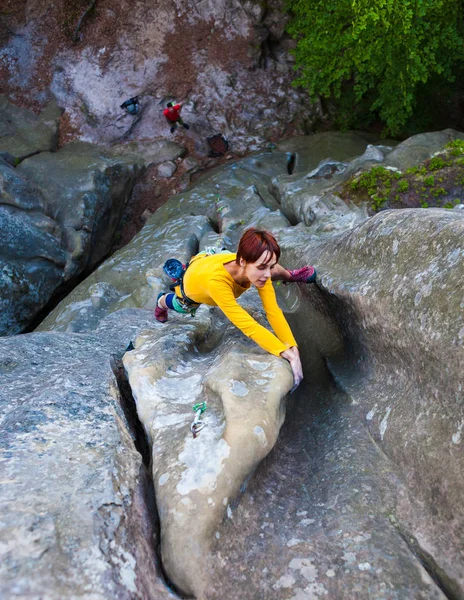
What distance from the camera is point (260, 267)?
15.6ft

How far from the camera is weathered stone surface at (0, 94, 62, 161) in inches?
604

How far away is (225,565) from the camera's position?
3.51 metres

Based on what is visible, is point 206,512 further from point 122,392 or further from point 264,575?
point 122,392

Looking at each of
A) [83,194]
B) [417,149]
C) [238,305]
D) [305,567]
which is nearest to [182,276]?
[238,305]

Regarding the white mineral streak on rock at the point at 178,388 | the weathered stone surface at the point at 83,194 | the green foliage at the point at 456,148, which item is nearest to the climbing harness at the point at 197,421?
the white mineral streak on rock at the point at 178,388

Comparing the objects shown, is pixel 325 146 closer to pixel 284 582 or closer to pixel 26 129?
pixel 26 129

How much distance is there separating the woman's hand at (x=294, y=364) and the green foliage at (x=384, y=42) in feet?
27.7

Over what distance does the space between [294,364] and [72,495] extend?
258cm

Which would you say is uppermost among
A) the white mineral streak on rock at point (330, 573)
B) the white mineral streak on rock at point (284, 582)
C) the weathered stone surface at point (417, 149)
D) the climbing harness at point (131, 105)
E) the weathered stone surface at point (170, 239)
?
the climbing harness at point (131, 105)

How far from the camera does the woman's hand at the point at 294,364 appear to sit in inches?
192

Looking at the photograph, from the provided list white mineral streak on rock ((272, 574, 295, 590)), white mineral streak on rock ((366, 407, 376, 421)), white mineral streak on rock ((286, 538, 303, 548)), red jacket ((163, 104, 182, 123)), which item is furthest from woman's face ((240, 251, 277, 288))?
red jacket ((163, 104, 182, 123))

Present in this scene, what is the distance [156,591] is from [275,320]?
2.93m

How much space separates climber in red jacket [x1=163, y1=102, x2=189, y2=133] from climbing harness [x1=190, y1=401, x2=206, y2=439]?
45.7 feet

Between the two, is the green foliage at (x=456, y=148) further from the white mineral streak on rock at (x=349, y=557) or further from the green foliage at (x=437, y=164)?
the white mineral streak on rock at (x=349, y=557)
